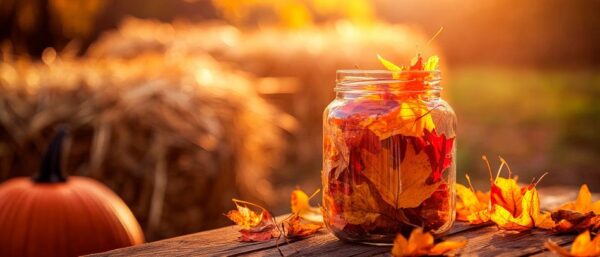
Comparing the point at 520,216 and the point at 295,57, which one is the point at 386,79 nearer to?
the point at 520,216

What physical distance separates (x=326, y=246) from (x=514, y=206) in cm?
38

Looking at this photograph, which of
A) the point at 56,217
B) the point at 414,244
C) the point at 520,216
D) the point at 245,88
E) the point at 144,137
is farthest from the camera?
the point at 245,88

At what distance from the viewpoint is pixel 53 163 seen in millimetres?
2223

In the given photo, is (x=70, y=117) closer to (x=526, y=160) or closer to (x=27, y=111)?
(x=27, y=111)

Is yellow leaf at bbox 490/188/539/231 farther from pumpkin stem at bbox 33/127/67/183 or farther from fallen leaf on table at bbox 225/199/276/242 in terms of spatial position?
pumpkin stem at bbox 33/127/67/183

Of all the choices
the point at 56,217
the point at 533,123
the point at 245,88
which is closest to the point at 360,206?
the point at 56,217

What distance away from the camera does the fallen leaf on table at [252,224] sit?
1.29m

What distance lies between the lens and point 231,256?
1203mm

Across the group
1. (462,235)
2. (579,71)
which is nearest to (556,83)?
(579,71)

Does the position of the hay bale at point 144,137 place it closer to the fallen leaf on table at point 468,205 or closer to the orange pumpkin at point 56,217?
the orange pumpkin at point 56,217

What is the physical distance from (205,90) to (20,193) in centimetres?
122

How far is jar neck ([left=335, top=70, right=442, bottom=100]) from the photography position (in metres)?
1.18

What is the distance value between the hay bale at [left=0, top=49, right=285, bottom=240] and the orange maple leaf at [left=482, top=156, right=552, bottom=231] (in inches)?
71.1

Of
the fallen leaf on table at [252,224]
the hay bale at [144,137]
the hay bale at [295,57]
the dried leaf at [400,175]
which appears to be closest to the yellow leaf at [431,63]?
the dried leaf at [400,175]
